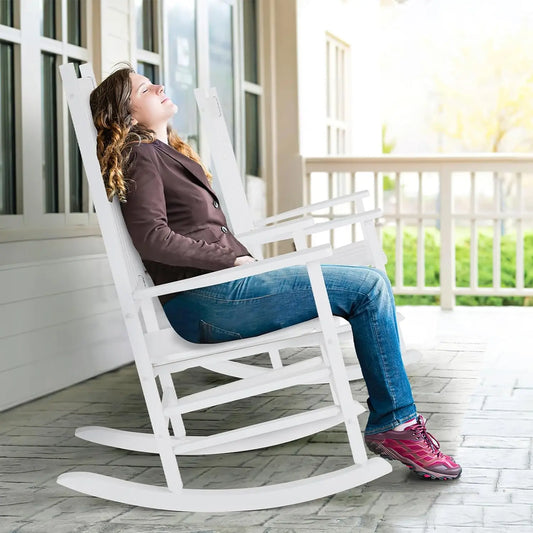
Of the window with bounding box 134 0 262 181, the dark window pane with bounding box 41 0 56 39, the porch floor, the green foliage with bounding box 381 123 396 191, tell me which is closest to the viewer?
the porch floor

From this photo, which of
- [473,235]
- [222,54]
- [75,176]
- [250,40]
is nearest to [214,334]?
[75,176]

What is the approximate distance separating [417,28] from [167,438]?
19434 mm

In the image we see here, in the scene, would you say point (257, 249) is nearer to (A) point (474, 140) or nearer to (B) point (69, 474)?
(B) point (69, 474)

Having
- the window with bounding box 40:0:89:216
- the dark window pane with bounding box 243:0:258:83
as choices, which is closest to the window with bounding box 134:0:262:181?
the dark window pane with bounding box 243:0:258:83

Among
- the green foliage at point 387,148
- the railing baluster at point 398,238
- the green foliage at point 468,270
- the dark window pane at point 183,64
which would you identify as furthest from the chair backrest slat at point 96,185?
the green foliage at point 387,148

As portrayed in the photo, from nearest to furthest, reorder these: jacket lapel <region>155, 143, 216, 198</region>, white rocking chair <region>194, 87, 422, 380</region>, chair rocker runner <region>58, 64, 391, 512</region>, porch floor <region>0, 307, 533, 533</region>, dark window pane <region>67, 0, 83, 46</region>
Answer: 1. porch floor <region>0, 307, 533, 533</region>
2. chair rocker runner <region>58, 64, 391, 512</region>
3. jacket lapel <region>155, 143, 216, 198</region>
4. white rocking chair <region>194, 87, 422, 380</region>
5. dark window pane <region>67, 0, 83, 46</region>

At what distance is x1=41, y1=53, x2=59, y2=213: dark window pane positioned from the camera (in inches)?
155

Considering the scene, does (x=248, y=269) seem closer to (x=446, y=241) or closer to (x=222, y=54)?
(x=222, y=54)

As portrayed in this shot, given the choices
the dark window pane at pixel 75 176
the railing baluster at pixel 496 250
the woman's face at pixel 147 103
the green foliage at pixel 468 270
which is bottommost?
the green foliage at pixel 468 270

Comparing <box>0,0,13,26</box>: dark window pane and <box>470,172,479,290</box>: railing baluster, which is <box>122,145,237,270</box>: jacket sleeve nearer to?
<box>0,0,13,26</box>: dark window pane

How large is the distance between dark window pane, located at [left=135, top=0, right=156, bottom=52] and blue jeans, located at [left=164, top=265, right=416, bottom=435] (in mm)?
2370

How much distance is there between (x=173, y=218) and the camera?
2.70 meters

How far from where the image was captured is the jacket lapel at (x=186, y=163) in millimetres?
2740

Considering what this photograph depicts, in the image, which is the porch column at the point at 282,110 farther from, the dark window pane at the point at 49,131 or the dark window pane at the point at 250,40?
the dark window pane at the point at 49,131
